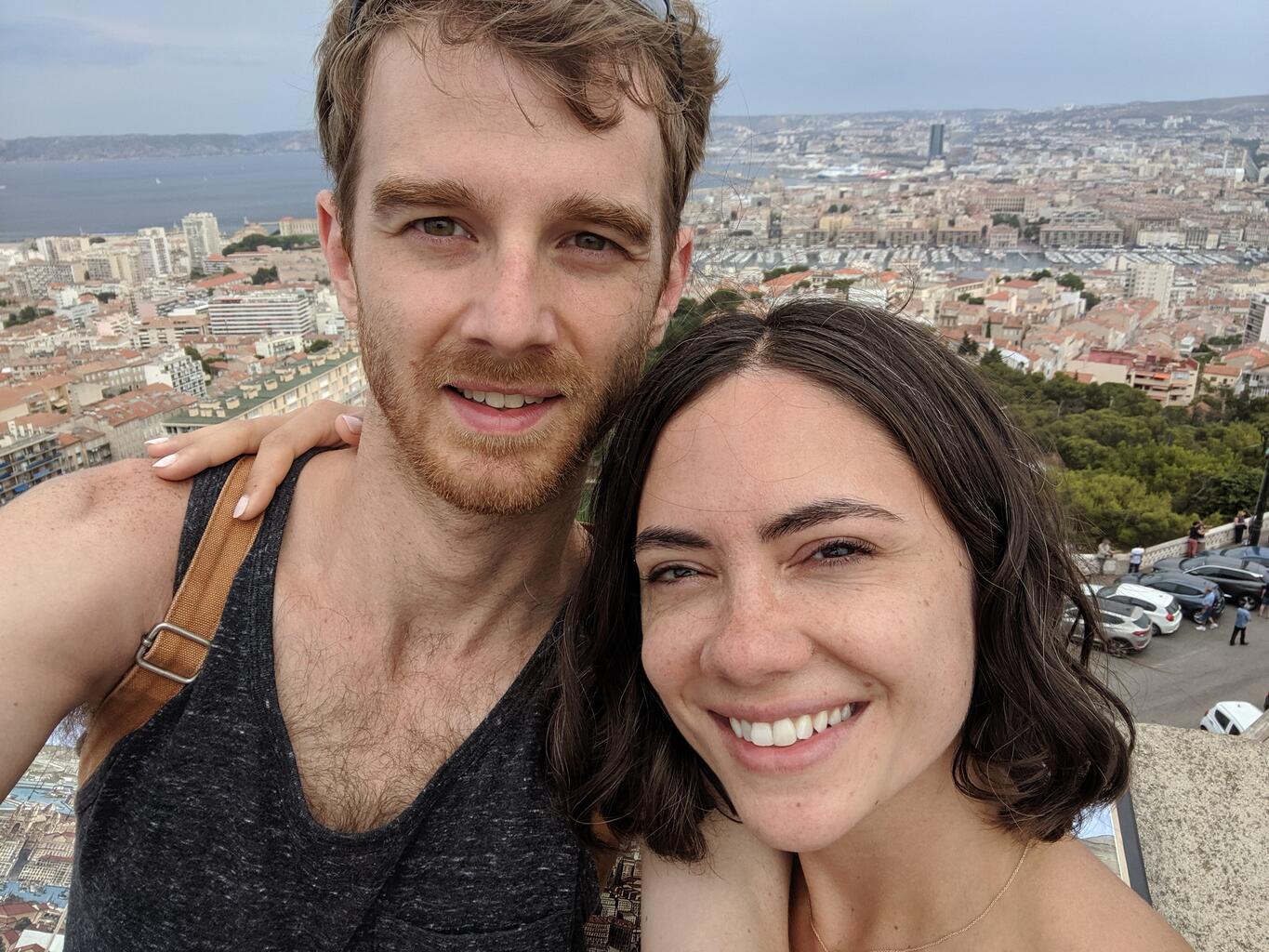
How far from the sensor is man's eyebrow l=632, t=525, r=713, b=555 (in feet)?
3.51

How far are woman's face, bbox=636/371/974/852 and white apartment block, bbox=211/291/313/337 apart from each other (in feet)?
172

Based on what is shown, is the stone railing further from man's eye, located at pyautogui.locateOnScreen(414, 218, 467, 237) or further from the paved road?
man's eye, located at pyautogui.locateOnScreen(414, 218, 467, 237)

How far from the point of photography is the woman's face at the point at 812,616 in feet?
3.29

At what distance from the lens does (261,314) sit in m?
51.8

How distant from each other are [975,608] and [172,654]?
108 centimetres

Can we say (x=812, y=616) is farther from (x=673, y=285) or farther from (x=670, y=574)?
(x=673, y=285)

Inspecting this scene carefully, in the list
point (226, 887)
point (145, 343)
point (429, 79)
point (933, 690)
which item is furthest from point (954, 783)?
point (145, 343)

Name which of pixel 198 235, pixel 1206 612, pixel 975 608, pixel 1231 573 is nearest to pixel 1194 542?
pixel 1231 573

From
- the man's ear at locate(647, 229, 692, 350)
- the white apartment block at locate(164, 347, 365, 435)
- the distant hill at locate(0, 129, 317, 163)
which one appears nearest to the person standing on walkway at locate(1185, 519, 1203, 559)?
the man's ear at locate(647, 229, 692, 350)

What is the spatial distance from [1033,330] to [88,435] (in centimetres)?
3660

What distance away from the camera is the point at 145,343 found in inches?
1823

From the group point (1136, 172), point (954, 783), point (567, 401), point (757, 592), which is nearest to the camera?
point (757, 592)

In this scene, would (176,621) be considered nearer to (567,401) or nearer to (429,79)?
(567,401)

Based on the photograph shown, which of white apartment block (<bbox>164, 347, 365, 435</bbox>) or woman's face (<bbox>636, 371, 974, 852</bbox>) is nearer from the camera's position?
woman's face (<bbox>636, 371, 974, 852</bbox>)
